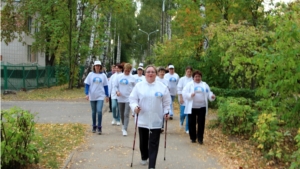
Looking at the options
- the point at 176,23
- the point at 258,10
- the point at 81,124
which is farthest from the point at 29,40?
the point at 81,124

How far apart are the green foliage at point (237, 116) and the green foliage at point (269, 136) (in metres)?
1.38

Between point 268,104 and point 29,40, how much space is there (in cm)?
3482

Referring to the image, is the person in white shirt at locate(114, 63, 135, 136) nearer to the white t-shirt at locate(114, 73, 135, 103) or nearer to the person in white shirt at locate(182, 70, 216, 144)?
the white t-shirt at locate(114, 73, 135, 103)

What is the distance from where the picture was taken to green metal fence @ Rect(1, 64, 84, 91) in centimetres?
2244

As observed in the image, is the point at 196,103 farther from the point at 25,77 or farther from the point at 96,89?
the point at 25,77

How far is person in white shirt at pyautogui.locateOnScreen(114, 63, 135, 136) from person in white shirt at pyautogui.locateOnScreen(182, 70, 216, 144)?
172cm

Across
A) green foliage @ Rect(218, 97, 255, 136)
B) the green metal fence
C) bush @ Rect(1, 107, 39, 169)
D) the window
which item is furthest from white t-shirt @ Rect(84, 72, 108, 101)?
the window

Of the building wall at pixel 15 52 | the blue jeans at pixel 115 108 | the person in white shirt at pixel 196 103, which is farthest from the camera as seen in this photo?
the building wall at pixel 15 52

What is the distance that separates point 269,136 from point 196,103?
2094mm

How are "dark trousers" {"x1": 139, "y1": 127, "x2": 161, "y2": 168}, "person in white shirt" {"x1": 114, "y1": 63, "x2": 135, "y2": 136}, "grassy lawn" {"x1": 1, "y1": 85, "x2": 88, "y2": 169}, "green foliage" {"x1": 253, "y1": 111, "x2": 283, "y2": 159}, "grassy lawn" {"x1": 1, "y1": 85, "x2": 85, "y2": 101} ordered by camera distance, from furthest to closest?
"grassy lawn" {"x1": 1, "y1": 85, "x2": 85, "y2": 101}, "person in white shirt" {"x1": 114, "y1": 63, "x2": 135, "y2": 136}, "green foliage" {"x1": 253, "y1": 111, "x2": 283, "y2": 159}, "grassy lawn" {"x1": 1, "y1": 85, "x2": 88, "y2": 169}, "dark trousers" {"x1": 139, "y1": 127, "x2": 161, "y2": 168}

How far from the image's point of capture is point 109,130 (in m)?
10.5

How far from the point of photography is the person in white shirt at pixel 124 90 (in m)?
9.80

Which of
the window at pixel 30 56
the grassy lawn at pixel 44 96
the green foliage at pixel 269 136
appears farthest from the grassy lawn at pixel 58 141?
the window at pixel 30 56

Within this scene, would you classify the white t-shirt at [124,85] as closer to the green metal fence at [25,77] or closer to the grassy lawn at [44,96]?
the grassy lawn at [44,96]
